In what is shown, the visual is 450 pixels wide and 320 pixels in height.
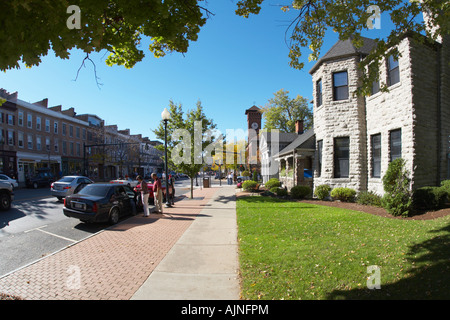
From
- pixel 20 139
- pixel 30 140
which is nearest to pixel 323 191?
pixel 20 139

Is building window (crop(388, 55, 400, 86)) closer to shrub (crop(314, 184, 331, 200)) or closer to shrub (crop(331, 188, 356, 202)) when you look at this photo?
shrub (crop(331, 188, 356, 202))

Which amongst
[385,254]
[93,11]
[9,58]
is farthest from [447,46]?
[9,58]

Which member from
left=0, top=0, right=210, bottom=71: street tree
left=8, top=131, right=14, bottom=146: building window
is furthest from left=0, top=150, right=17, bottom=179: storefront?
left=0, top=0, right=210, bottom=71: street tree

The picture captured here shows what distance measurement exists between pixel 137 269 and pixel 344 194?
35.0 ft

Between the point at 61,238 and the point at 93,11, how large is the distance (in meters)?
6.44

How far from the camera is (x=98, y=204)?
7785 mm

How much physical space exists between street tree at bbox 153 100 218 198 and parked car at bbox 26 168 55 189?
17.5 metres

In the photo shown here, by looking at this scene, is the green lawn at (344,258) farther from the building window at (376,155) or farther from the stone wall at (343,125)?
the stone wall at (343,125)

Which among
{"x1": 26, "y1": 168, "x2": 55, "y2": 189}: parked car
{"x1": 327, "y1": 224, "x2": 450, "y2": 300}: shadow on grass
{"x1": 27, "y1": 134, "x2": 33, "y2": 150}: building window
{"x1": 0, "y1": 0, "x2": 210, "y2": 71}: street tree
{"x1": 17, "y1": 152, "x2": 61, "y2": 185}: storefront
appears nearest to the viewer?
{"x1": 0, "y1": 0, "x2": 210, "y2": 71}: street tree

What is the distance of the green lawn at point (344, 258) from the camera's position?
11.3ft

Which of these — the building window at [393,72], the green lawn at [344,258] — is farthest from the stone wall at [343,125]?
the green lawn at [344,258]

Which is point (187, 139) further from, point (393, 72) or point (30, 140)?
point (30, 140)

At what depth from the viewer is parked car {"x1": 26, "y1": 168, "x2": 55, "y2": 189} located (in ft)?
81.2

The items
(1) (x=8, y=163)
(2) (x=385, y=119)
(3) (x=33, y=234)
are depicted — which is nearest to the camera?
(3) (x=33, y=234)
